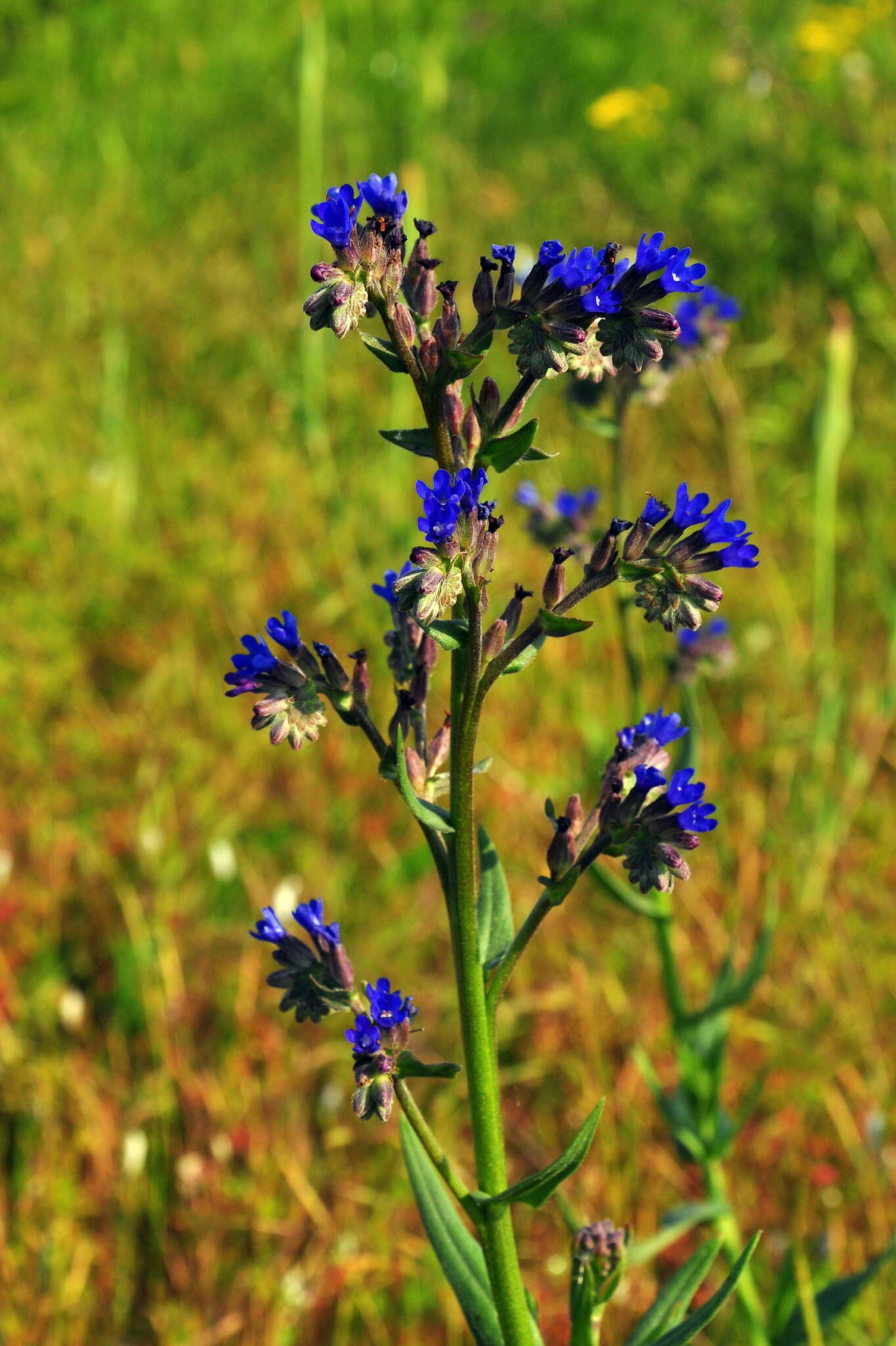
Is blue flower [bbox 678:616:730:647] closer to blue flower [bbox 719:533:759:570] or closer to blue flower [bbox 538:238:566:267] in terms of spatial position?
blue flower [bbox 719:533:759:570]

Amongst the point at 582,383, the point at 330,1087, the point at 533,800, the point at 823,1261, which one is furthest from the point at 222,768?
the point at 823,1261

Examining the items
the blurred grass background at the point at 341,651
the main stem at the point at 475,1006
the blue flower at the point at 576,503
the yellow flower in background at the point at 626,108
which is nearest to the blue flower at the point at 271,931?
the main stem at the point at 475,1006

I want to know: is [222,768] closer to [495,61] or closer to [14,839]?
[14,839]

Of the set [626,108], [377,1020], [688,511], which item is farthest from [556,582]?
[626,108]

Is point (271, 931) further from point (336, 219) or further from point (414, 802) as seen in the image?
point (336, 219)

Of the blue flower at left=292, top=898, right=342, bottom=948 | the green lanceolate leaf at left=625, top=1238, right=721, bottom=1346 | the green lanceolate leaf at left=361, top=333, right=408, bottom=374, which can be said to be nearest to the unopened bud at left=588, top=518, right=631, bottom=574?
the green lanceolate leaf at left=361, top=333, right=408, bottom=374

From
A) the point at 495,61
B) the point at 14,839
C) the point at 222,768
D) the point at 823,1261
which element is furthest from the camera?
the point at 495,61
